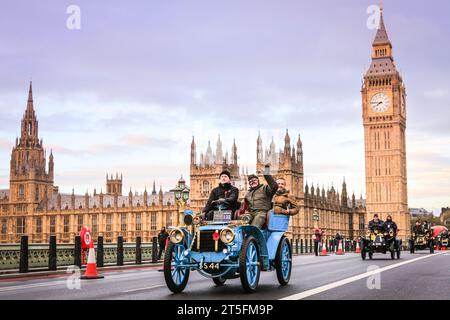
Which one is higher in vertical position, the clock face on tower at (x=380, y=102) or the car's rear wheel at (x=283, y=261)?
the clock face on tower at (x=380, y=102)

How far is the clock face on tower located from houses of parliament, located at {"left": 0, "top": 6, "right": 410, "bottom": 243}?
17 centimetres

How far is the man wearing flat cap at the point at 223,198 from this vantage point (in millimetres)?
10539

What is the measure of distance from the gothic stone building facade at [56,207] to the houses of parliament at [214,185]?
16 cm

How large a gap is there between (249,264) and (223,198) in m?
1.27

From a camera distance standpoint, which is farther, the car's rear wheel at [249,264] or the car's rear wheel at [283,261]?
the car's rear wheel at [283,261]

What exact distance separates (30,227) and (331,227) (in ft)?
171

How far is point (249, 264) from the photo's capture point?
9898mm

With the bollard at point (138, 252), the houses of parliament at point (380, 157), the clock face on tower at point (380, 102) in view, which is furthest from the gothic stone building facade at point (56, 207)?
the bollard at point (138, 252)

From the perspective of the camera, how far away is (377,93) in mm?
115312

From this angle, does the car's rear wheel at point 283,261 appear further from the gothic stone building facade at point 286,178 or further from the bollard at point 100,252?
the gothic stone building facade at point 286,178

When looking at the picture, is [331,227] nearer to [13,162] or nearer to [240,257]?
[13,162]

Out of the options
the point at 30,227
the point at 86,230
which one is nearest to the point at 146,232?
the point at 30,227

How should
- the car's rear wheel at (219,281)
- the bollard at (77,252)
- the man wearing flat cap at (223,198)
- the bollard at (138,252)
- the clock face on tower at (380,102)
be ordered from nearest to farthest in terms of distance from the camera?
the man wearing flat cap at (223,198)
the car's rear wheel at (219,281)
the bollard at (77,252)
the bollard at (138,252)
the clock face on tower at (380,102)

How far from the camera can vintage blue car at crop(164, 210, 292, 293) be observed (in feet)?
31.8
